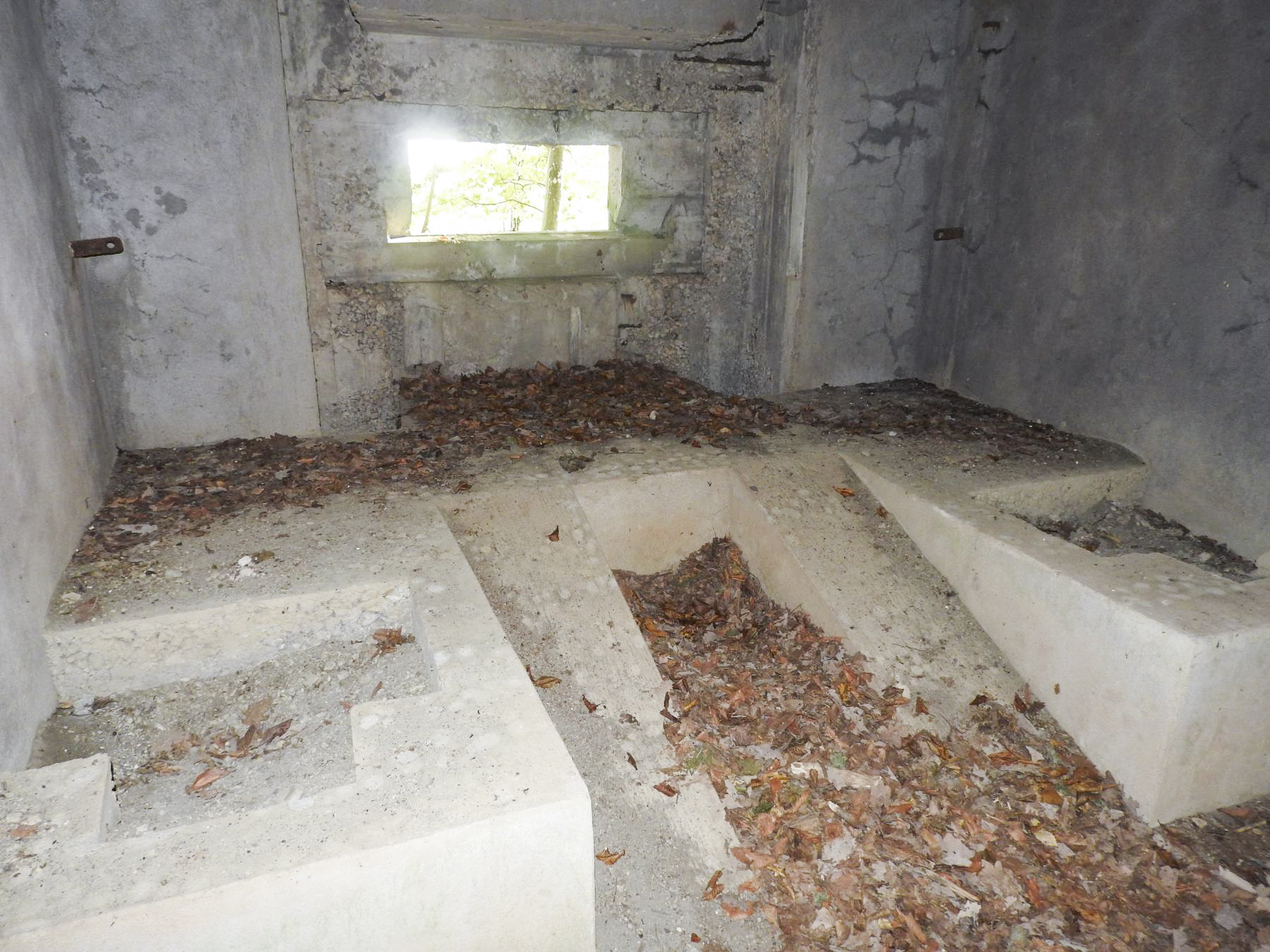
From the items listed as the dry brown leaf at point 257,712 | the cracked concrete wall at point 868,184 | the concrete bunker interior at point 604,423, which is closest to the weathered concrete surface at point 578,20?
the concrete bunker interior at point 604,423

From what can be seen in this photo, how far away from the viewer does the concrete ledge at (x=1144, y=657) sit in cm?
303

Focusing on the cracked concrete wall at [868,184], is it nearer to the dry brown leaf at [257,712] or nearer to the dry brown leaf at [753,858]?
the dry brown leaf at [753,858]

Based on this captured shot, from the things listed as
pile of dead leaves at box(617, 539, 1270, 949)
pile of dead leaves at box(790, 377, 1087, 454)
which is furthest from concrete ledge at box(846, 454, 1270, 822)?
pile of dead leaves at box(790, 377, 1087, 454)

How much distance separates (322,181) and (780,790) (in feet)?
13.5

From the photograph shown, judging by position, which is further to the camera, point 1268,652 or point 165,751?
point 1268,652

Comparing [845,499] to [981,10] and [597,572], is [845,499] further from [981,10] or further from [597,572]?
[981,10]

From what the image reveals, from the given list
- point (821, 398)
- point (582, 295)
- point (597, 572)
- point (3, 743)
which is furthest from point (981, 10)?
point (3, 743)

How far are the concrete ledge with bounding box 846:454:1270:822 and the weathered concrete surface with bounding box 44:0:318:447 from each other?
159 inches

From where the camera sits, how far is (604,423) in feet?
16.3

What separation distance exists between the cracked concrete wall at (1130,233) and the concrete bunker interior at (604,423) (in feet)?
0.09

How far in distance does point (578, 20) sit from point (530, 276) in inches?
60.8

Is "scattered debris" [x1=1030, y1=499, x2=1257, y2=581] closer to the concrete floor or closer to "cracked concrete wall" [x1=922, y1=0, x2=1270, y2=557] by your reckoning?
"cracked concrete wall" [x1=922, y1=0, x2=1270, y2=557]

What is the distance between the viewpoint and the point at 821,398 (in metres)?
5.77

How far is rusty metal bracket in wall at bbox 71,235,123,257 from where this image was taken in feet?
13.2
